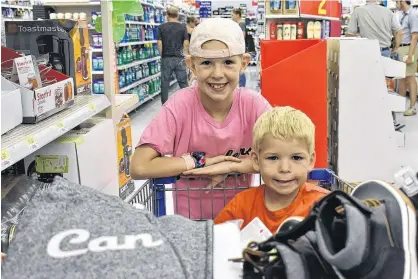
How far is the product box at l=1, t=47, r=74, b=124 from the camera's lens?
5.94ft

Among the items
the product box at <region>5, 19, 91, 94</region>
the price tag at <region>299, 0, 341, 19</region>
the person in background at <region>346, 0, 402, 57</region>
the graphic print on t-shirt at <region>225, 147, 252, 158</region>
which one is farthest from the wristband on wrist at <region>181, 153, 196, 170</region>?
the person in background at <region>346, 0, 402, 57</region>

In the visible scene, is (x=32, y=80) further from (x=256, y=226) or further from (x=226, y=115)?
(x=256, y=226)

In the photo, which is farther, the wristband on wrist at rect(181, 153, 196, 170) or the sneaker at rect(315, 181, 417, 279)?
the wristband on wrist at rect(181, 153, 196, 170)

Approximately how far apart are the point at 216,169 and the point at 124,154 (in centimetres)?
176

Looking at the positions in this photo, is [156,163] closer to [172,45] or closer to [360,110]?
[360,110]

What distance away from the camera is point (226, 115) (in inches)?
73.1

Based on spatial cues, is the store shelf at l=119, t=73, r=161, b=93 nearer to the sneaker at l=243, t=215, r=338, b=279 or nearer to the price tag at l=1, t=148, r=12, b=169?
the price tag at l=1, t=148, r=12, b=169

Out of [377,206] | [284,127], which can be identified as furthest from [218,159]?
[377,206]

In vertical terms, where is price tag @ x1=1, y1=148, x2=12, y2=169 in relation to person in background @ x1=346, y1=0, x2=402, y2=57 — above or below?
below

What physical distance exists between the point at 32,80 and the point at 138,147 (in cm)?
48

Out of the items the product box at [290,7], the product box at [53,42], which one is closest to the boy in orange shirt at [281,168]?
the product box at [53,42]

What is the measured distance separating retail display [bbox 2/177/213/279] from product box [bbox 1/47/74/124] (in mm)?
1199

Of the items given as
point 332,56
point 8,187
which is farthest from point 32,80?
point 332,56

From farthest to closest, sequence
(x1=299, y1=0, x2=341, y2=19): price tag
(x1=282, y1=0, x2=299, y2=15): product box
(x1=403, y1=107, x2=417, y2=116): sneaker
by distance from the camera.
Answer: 1. (x1=403, y1=107, x2=417, y2=116): sneaker
2. (x1=282, y1=0, x2=299, y2=15): product box
3. (x1=299, y1=0, x2=341, y2=19): price tag
